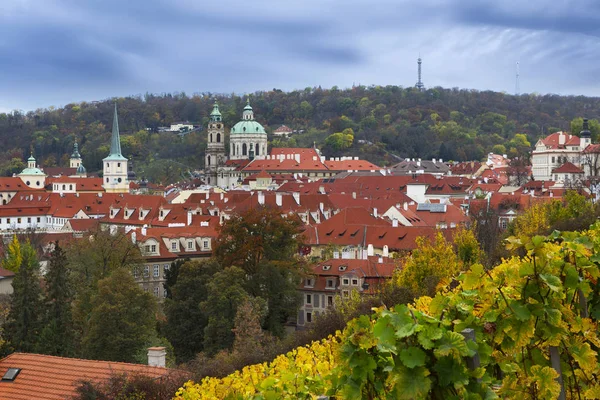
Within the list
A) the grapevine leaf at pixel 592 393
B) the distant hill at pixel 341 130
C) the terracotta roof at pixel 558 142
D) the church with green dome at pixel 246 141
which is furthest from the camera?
the distant hill at pixel 341 130

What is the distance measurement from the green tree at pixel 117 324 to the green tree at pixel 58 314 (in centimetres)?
97

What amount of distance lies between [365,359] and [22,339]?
30.1 meters

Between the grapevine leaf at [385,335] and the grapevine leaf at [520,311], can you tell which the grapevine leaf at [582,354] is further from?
the grapevine leaf at [385,335]

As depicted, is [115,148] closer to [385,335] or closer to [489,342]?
[489,342]

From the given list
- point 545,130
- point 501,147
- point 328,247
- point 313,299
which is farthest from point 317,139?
point 313,299

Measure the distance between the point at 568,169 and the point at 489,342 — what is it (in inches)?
3746

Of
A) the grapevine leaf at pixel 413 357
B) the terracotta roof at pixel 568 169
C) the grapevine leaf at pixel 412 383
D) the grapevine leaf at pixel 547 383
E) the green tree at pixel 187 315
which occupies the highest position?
the grapevine leaf at pixel 413 357

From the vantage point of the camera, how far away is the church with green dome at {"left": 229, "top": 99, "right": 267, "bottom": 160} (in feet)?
505

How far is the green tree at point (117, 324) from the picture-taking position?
3294cm

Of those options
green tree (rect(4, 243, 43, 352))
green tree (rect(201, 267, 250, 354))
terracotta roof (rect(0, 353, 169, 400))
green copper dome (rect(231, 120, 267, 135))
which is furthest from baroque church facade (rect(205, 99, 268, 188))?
terracotta roof (rect(0, 353, 169, 400))

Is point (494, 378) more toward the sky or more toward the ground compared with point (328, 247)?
more toward the sky

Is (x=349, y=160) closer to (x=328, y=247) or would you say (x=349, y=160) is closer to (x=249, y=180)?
(x=249, y=180)

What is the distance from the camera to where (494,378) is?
704 centimetres

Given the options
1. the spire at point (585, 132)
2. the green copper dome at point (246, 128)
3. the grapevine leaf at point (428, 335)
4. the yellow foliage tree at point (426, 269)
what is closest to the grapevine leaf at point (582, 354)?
the grapevine leaf at point (428, 335)
